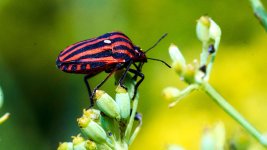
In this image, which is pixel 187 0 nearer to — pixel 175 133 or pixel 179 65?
pixel 175 133

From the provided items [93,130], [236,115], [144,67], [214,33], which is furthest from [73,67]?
[144,67]

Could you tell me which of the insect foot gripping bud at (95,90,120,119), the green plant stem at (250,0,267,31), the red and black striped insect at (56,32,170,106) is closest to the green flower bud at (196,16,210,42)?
the green plant stem at (250,0,267,31)

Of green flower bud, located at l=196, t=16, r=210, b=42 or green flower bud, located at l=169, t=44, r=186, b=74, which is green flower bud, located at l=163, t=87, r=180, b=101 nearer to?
green flower bud, located at l=169, t=44, r=186, b=74

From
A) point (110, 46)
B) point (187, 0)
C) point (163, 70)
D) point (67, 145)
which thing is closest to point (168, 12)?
point (187, 0)

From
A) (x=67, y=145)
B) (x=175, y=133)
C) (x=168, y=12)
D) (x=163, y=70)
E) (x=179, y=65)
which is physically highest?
(x=179, y=65)

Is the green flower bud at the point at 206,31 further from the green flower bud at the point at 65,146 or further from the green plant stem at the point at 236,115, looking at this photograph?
the green flower bud at the point at 65,146
